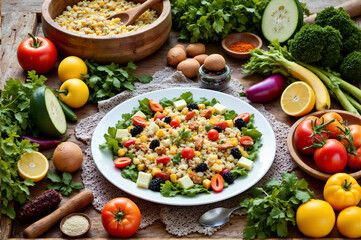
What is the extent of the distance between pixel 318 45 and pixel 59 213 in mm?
2532

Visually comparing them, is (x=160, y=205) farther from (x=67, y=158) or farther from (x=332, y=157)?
(x=332, y=157)

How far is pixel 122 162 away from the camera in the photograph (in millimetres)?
3121

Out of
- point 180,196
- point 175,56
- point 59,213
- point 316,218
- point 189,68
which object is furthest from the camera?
point 175,56

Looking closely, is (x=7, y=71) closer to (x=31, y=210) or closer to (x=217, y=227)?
(x=31, y=210)

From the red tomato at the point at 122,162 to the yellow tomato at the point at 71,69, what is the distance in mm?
1172

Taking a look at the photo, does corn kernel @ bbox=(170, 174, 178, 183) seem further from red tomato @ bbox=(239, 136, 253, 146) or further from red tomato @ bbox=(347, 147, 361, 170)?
red tomato @ bbox=(347, 147, 361, 170)

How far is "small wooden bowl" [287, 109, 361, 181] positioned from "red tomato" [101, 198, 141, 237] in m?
1.25

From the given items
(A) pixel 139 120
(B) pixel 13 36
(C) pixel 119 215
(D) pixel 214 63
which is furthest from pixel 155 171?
(B) pixel 13 36

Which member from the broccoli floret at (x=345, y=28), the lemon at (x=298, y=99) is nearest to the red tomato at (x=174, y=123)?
the lemon at (x=298, y=99)

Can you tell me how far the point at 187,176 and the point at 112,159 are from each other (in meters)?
0.60

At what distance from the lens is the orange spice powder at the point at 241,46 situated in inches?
175

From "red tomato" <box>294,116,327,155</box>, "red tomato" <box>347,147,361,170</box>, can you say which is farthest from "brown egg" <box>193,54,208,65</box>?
"red tomato" <box>347,147,361,170</box>

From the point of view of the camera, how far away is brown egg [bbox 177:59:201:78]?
4133 mm

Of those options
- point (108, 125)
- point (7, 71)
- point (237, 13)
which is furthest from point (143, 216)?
point (237, 13)
